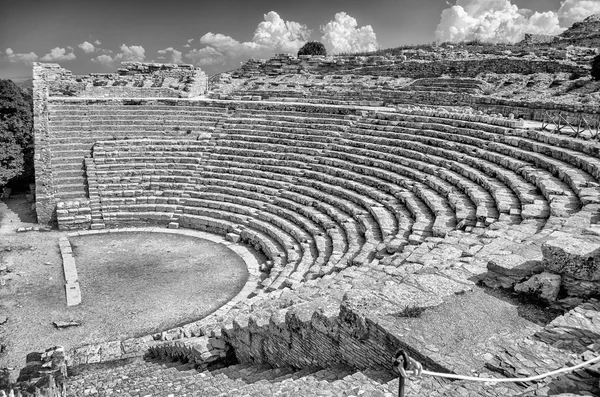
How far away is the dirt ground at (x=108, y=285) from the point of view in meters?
10.2

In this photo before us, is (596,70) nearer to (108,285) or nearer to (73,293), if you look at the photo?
(108,285)

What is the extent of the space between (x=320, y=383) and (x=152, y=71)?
30671 millimetres

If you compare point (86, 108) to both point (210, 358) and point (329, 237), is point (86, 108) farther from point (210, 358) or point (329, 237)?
point (210, 358)

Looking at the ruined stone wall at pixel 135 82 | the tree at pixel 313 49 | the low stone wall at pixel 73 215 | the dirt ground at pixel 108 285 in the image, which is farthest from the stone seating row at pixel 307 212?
the tree at pixel 313 49

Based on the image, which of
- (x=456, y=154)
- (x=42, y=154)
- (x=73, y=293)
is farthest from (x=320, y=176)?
(x=42, y=154)

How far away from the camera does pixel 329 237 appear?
1322cm

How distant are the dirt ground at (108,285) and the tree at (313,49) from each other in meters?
34.6

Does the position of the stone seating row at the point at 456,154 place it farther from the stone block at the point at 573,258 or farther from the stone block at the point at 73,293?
the stone block at the point at 73,293

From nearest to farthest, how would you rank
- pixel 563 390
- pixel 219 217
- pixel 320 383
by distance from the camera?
pixel 563 390 < pixel 320 383 < pixel 219 217

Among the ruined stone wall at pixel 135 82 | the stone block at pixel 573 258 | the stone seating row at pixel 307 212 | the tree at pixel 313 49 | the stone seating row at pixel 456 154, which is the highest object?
the tree at pixel 313 49

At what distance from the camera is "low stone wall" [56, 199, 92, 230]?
663 inches

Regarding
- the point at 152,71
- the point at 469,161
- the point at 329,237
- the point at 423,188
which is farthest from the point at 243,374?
the point at 152,71

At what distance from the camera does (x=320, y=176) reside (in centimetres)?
1642

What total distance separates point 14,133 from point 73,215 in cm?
661
